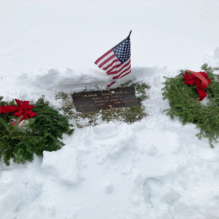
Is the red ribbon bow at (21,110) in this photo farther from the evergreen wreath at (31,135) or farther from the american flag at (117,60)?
the american flag at (117,60)

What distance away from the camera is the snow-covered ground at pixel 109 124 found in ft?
8.57

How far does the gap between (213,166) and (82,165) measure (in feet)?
6.29

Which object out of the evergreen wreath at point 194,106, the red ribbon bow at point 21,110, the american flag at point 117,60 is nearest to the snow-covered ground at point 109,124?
the evergreen wreath at point 194,106

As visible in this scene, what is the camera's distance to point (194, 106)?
11.1ft

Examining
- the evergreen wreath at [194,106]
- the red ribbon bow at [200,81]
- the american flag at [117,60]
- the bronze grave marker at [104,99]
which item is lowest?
the bronze grave marker at [104,99]

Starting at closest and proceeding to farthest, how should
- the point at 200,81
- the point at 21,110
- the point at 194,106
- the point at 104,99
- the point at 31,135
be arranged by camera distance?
the point at 31,135
the point at 21,110
the point at 194,106
the point at 200,81
the point at 104,99

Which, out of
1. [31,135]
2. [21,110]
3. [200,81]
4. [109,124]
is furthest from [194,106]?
[21,110]

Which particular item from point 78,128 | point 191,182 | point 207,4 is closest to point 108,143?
point 78,128

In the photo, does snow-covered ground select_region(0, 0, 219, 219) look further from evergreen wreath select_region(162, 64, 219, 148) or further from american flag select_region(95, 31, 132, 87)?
american flag select_region(95, 31, 132, 87)

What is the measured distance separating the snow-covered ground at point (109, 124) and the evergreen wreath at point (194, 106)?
147 millimetres

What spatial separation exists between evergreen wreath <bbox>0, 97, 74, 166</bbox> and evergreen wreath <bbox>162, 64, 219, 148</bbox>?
1875mm

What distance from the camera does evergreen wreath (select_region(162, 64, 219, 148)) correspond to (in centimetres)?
323

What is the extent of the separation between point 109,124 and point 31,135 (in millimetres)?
1178

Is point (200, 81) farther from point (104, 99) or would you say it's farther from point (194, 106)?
point (104, 99)
